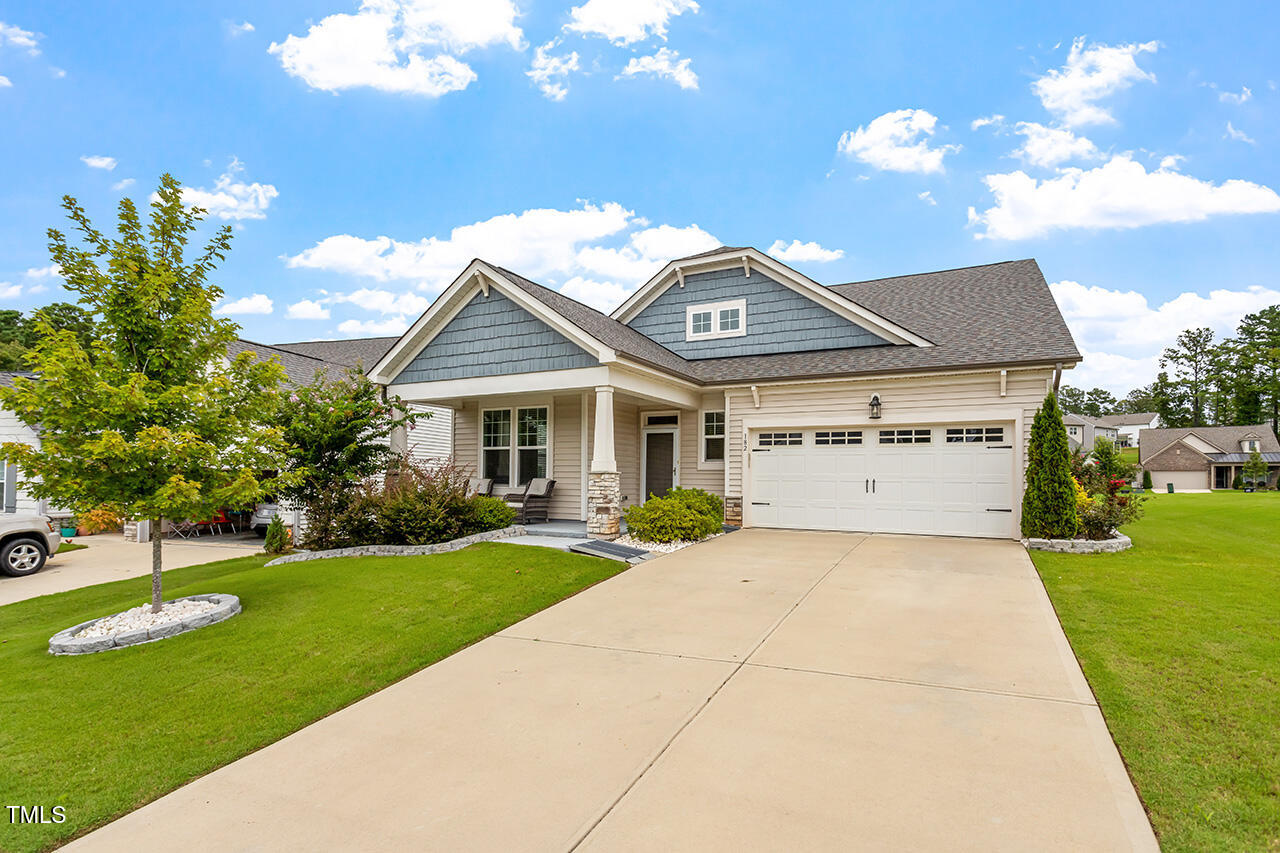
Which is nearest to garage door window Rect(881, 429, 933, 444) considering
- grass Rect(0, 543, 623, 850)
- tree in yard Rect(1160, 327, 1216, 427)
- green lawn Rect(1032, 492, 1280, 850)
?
green lawn Rect(1032, 492, 1280, 850)

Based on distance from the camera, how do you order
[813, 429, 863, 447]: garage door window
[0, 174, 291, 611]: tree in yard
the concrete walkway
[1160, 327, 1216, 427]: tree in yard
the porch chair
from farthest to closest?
[1160, 327, 1216, 427]: tree in yard, the porch chair, [813, 429, 863, 447]: garage door window, the concrete walkway, [0, 174, 291, 611]: tree in yard

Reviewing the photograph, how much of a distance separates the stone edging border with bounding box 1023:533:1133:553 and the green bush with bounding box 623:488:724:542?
5549mm

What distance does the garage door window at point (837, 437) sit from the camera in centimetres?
1220

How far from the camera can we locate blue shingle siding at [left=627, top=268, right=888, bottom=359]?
1381cm

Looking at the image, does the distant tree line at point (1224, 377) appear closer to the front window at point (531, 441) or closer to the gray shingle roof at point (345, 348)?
the front window at point (531, 441)

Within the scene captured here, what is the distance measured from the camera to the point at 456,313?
12.4m

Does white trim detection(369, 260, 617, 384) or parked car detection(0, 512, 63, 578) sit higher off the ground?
white trim detection(369, 260, 617, 384)

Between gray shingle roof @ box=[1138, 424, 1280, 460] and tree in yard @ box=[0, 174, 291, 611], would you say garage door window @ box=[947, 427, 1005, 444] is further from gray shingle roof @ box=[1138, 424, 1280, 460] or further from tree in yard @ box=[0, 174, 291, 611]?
gray shingle roof @ box=[1138, 424, 1280, 460]

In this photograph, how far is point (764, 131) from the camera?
16641mm

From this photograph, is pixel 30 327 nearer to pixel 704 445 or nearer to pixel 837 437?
pixel 704 445

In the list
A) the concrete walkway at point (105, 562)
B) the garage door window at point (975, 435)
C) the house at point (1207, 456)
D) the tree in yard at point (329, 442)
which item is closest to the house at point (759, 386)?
the garage door window at point (975, 435)

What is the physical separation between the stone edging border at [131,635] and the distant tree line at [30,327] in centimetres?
263

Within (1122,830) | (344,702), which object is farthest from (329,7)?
(1122,830)

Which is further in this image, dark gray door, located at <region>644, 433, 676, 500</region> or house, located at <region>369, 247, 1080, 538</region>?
dark gray door, located at <region>644, 433, 676, 500</region>
